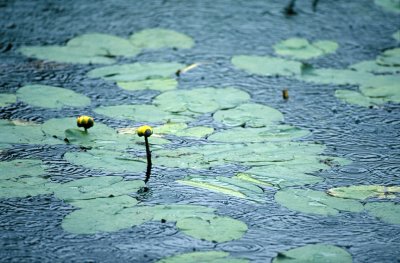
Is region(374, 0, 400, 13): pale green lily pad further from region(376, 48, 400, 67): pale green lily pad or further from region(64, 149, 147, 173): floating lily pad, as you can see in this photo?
region(64, 149, 147, 173): floating lily pad

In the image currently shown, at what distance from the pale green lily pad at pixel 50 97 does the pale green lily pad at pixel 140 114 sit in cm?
9

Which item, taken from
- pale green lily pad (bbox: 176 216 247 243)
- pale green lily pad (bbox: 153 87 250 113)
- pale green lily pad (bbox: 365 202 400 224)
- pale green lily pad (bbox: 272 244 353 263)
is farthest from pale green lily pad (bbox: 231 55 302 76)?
pale green lily pad (bbox: 272 244 353 263)

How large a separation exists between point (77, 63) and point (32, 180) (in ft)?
2.94

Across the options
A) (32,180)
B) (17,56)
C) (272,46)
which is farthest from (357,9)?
(32,180)

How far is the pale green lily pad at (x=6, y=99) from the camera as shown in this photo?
282 centimetres

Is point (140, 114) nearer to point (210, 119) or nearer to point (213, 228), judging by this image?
point (210, 119)

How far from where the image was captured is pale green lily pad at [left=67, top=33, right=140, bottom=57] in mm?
3248

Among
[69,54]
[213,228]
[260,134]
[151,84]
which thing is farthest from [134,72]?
[213,228]

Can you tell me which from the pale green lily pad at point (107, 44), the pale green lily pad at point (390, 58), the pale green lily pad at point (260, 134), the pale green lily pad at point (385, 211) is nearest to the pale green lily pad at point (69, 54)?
the pale green lily pad at point (107, 44)

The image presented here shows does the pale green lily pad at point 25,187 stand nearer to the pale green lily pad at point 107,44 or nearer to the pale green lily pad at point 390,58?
the pale green lily pad at point 107,44

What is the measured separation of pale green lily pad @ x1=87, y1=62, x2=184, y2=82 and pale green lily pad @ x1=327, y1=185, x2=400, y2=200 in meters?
0.94

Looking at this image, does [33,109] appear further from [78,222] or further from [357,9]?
[357,9]

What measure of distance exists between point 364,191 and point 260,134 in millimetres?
424

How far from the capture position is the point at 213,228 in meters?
2.11
